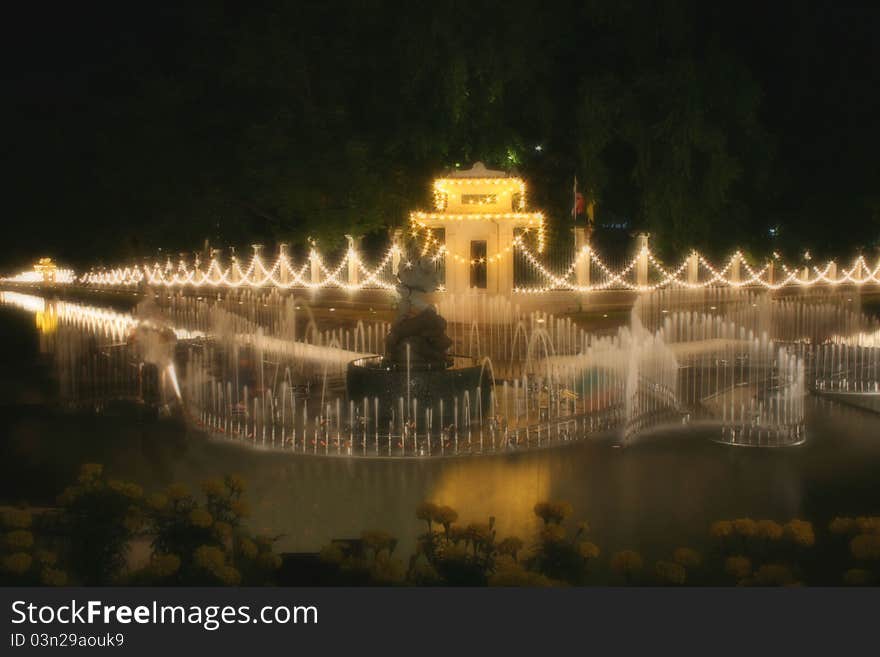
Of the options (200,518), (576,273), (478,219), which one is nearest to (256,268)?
(576,273)

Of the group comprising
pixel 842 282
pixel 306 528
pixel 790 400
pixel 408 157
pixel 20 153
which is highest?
pixel 20 153

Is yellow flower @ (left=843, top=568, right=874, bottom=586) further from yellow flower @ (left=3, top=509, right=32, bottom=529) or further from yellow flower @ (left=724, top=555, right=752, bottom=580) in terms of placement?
yellow flower @ (left=3, top=509, right=32, bottom=529)

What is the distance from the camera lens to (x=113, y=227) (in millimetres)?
32688

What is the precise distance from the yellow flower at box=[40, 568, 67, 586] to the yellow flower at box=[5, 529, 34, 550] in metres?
0.23

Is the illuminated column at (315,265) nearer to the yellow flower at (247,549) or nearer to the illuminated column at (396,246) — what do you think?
the illuminated column at (396,246)

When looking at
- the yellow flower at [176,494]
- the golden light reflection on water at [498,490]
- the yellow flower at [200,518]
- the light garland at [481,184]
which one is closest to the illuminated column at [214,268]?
the light garland at [481,184]

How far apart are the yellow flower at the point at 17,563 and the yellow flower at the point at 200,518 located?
0.79 meters

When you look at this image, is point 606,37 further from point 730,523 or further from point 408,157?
point 730,523

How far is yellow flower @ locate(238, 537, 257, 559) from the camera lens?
4.86 m

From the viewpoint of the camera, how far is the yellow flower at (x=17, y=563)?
4.39m

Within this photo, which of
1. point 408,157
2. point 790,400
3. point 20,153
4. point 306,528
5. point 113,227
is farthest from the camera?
point 20,153

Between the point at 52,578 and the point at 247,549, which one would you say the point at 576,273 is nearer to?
the point at 247,549

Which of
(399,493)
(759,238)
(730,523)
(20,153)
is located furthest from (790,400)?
(20,153)

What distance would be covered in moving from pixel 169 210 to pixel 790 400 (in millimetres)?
16403
